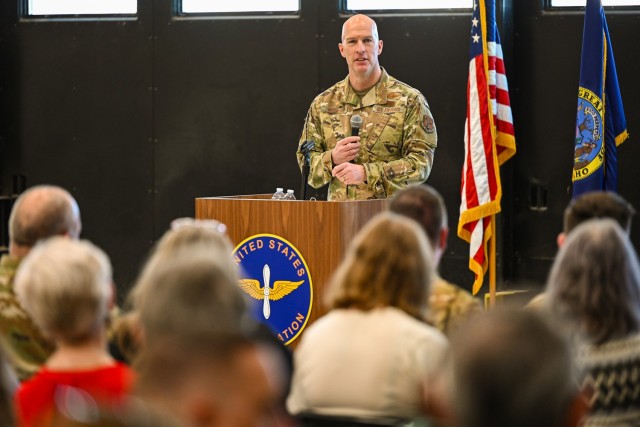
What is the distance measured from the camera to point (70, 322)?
2.56 m

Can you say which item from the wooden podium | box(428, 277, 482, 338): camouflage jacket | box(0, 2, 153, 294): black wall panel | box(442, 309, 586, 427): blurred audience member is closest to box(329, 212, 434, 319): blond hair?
box(428, 277, 482, 338): camouflage jacket

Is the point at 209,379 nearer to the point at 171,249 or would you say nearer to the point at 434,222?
the point at 171,249

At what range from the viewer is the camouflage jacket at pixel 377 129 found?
556 cm

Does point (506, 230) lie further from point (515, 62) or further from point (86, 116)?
point (86, 116)

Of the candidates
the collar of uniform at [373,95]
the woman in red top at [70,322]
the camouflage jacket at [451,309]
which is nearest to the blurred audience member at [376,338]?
the camouflage jacket at [451,309]

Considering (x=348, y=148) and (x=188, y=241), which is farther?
(x=348, y=148)

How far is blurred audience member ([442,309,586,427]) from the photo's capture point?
1430 mm

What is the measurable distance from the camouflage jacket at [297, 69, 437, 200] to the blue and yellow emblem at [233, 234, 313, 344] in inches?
23.5

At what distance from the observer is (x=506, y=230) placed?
23.3 feet

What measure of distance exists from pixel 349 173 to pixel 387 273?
2336 mm

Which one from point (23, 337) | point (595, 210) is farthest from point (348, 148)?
point (23, 337)

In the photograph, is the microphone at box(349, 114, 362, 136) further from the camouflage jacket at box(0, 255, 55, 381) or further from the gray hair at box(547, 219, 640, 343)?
the gray hair at box(547, 219, 640, 343)

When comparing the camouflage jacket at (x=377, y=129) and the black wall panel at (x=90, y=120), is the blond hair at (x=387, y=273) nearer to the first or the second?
the camouflage jacket at (x=377, y=129)

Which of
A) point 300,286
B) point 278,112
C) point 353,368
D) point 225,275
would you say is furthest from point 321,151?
point 225,275
